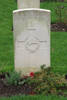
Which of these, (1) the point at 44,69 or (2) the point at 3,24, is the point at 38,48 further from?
(2) the point at 3,24

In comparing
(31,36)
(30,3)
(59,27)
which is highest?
(30,3)

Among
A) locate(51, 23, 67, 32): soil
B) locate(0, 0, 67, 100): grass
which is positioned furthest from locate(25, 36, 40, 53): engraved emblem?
locate(51, 23, 67, 32): soil

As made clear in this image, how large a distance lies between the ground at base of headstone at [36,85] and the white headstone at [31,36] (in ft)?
0.98

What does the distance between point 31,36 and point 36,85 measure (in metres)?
1.03

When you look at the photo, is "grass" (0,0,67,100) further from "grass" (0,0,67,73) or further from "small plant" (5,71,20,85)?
"small plant" (5,71,20,85)

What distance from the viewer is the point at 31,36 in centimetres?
695

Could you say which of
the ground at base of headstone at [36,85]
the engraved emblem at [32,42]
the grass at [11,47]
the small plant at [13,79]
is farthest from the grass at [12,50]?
the engraved emblem at [32,42]

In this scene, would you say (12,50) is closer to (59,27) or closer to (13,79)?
(13,79)

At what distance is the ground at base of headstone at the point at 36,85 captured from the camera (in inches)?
252

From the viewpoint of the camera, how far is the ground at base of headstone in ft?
21.0

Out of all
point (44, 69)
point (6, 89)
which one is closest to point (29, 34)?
point (44, 69)

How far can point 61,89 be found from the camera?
263 inches

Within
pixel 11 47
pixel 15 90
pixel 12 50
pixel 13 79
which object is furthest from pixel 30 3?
pixel 15 90

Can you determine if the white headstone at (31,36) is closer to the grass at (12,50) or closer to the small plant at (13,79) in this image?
the small plant at (13,79)
